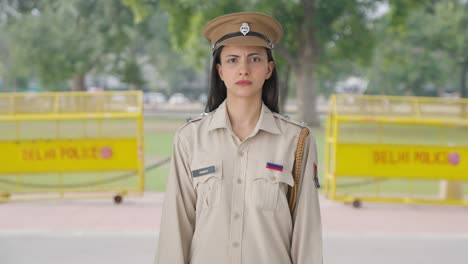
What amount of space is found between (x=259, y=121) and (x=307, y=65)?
75.1 feet

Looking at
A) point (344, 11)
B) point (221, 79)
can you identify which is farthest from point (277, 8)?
point (221, 79)

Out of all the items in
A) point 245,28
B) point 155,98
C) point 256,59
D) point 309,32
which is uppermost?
point 309,32

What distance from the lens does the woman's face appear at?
7.25 feet

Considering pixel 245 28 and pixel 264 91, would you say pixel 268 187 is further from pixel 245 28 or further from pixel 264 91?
pixel 245 28

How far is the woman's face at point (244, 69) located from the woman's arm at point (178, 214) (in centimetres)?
31

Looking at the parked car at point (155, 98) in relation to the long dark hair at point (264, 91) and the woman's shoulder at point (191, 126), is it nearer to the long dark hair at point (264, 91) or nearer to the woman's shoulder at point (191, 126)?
the long dark hair at point (264, 91)

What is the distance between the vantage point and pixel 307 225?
221cm

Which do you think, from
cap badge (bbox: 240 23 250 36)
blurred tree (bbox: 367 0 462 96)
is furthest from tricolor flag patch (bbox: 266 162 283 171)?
blurred tree (bbox: 367 0 462 96)

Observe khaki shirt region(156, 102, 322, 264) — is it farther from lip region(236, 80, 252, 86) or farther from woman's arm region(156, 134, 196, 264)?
lip region(236, 80, 252, 86)

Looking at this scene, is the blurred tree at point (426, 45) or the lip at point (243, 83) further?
the blurred tree at point (426, 45)

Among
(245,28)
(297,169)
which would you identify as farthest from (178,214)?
(245,28)

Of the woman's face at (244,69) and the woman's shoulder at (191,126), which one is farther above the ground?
the woman's face at (244,69)

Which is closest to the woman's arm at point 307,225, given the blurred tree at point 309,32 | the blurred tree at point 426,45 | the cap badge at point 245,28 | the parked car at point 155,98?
the cap badge at point 245,28

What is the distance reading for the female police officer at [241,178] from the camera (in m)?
→ 2.17
